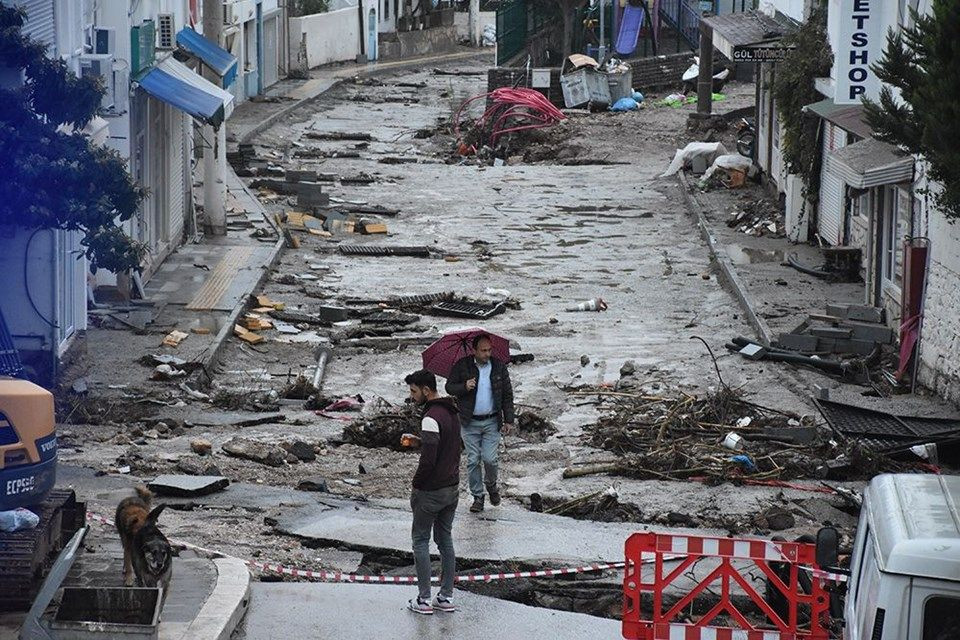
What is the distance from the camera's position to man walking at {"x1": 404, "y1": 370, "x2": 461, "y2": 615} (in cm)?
1016

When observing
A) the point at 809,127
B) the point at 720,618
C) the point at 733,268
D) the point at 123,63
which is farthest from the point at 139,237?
the point at 720,618

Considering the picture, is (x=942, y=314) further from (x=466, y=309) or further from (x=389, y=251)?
(x=389, y=251)

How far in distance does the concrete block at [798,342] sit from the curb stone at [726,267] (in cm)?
24

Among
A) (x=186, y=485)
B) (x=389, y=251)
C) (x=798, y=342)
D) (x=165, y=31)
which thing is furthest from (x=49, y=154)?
(x=389, y=251)

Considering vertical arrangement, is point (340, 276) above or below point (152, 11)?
below

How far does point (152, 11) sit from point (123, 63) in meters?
3.12

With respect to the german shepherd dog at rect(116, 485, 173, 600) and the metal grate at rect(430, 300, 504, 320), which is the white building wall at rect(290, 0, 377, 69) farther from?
the german shepherd dog at rect(116, 485, 173, 600)

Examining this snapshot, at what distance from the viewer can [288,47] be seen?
5916 centimetres

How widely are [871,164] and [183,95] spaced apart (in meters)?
10.1

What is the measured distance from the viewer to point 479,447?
13.1 m

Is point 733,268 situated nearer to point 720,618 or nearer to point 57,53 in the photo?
point 57,53

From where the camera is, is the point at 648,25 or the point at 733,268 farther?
the point at 648,25

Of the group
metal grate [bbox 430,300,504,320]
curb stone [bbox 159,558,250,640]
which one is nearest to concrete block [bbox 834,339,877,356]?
metal grate [bbox 430,300,504,320]

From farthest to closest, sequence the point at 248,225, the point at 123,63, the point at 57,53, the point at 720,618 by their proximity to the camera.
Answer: the point at 248,225 → the point at 123,63 → the point at 57,53 → the point at 720,618
